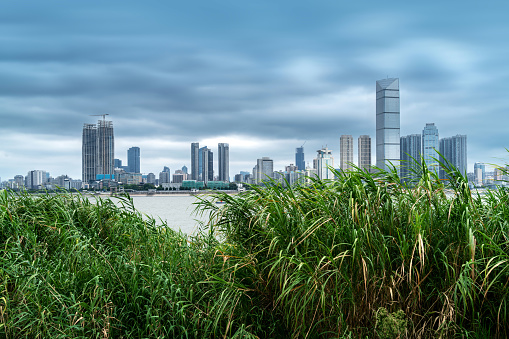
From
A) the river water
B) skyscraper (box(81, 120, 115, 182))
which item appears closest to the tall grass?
the river water

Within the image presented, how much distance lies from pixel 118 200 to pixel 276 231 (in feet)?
11.0

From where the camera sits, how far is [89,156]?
65062 millimetres

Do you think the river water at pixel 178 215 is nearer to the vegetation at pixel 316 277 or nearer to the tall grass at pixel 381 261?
the vegetation at pixel 316 277

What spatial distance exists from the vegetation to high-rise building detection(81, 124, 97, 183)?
58.8 metres

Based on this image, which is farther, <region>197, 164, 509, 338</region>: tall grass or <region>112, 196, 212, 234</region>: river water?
<region>112, 196, 212, 234</region>: river water

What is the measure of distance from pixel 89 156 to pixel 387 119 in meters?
51.1

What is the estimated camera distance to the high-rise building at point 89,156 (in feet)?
204

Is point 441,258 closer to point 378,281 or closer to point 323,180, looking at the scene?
point 378,281

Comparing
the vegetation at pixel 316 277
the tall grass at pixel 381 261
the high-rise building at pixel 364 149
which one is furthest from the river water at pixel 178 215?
the high-rise building at pixel 364 149

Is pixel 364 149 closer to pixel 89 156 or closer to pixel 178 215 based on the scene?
pixel 178 215

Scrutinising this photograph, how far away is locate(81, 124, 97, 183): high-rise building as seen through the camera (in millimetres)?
62062

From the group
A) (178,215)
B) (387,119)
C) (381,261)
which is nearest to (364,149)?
(387,119)

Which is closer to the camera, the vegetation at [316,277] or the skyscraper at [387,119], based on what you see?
the vegetation at [316,277]

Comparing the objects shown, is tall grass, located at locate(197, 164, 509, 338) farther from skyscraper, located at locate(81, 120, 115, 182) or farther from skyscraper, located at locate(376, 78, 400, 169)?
skyscraper, located at locate(81, 120, 115, 182)
